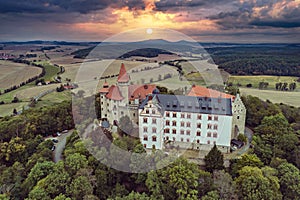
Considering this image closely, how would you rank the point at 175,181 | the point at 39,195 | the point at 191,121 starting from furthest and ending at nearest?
the point at 191,121 < the point at 175,181 < the point at 39,195

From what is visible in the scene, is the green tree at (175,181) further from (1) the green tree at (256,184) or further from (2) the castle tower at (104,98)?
(2) the castle tower at (104,98)

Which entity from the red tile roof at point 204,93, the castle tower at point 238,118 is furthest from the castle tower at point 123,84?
the castle tower at point 238,118

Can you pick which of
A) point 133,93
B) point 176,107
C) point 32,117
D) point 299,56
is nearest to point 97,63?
point 32,117

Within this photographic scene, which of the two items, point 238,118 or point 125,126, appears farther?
point 238,118

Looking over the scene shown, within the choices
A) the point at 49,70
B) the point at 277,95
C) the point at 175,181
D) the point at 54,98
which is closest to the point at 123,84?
the point at 175,181

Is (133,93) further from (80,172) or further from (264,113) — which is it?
(264,113)

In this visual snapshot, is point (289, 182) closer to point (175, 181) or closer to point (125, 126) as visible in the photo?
point (175, 181)

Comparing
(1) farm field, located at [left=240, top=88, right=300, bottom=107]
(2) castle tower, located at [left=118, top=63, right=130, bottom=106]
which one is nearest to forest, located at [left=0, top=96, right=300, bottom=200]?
(2) castle tower, located at [left=118, top=63, right=130, bottom=106]
